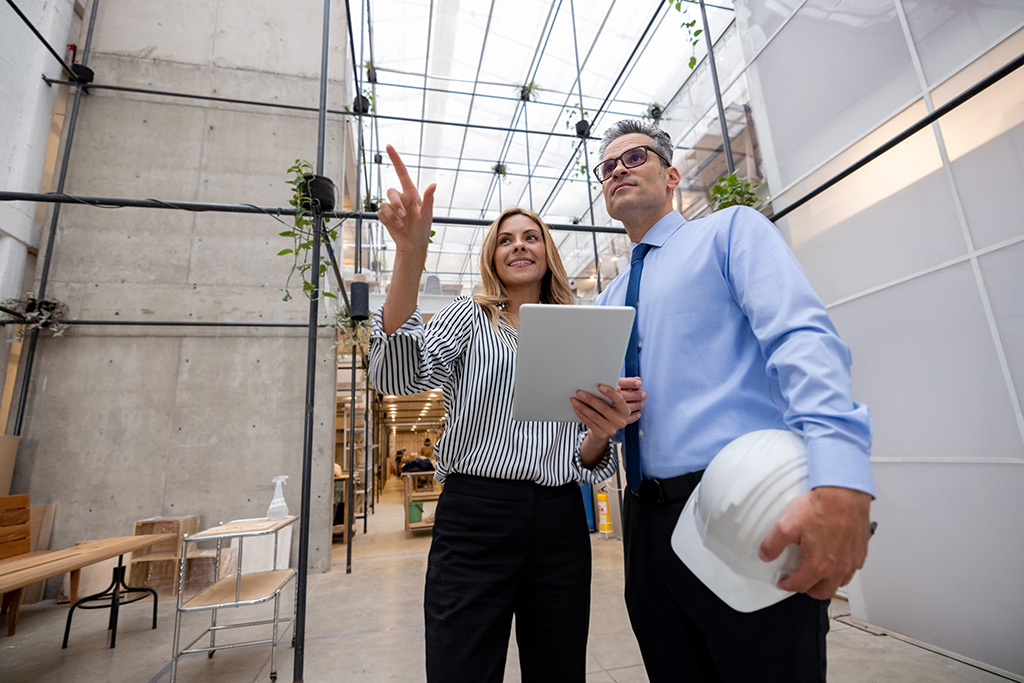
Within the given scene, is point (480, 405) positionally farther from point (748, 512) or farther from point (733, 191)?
point (733, 191)

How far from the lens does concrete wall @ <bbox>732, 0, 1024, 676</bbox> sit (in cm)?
225

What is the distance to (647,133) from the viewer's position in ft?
3.73

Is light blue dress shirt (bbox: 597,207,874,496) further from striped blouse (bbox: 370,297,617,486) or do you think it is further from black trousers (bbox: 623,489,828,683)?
striped blouse (bbox: 370,297,617,486)

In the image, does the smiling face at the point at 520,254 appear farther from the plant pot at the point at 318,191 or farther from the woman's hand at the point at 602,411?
the plant pot at the point at 318,191

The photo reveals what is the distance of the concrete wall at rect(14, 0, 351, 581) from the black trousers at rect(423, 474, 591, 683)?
4.18 m

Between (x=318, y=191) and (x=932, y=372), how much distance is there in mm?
3415

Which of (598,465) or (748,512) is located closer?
(748,512)

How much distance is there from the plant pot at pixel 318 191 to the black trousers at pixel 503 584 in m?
1.68

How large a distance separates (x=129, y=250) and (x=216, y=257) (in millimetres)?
834

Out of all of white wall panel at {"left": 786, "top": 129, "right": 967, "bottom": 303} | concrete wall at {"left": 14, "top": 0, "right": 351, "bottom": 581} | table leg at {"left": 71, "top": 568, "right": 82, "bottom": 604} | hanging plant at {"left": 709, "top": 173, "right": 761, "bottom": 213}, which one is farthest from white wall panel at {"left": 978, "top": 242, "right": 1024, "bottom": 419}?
table leg at {"left": 71, "top": 568, "right": 82, "bottom": 604}

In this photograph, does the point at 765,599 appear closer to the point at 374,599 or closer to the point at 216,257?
the point at 374,599

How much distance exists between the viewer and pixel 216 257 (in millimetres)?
4992

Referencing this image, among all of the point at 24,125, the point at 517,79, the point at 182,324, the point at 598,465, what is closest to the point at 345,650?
the point at 598,465

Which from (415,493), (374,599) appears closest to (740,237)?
(374,599)
